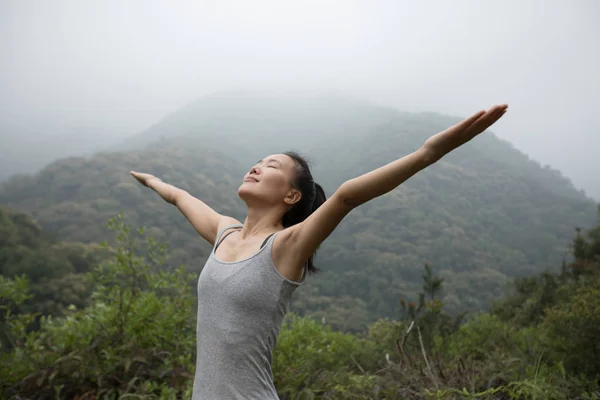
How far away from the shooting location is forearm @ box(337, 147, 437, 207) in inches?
43.5

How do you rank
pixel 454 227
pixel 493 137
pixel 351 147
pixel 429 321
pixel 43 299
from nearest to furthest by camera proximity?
pixel 429 321, pixel 43 299, pixel 454 227, pixel 351 147, pixel 493 137

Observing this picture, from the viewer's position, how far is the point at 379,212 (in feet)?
185

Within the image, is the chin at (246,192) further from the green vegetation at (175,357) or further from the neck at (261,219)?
the green vegetation at (175,357)

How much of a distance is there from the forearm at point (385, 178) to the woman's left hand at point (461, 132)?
0.02 metres

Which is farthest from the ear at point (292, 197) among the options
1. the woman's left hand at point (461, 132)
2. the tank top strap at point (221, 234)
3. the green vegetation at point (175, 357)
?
the green vegetation at point (175, 357)

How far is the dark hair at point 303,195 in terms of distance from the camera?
161 centimetres

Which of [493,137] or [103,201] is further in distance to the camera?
[493,137]

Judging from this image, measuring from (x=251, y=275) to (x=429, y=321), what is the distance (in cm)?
280

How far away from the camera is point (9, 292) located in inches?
106

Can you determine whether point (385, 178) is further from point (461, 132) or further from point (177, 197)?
point (177, 197)

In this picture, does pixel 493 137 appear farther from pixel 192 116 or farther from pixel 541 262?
pixel 192 116

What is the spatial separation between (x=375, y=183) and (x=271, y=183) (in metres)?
0.48

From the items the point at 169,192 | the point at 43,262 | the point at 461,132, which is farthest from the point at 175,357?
the point at 43,262

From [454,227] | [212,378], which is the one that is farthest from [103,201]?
[212,378]
